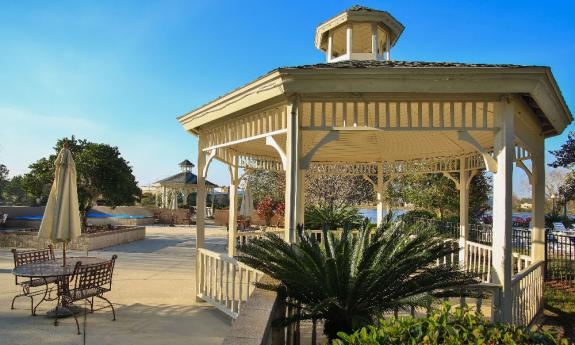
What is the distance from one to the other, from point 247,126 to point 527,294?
4.55 m

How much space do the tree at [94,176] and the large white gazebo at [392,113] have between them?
931 cm

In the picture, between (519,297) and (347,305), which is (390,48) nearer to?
(519,297)

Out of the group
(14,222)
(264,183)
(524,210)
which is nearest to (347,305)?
(14,222)

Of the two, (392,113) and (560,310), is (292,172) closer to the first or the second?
(392,113)

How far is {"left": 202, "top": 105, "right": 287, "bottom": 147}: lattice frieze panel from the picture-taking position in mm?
5254

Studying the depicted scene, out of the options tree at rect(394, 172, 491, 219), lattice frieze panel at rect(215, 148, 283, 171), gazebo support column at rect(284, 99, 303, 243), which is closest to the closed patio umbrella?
lattice frieze panel at rect(215, 148, 283, 171)

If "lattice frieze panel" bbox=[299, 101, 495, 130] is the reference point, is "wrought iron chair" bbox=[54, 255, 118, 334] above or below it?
below

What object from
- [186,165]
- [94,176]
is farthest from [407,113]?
[186,165]

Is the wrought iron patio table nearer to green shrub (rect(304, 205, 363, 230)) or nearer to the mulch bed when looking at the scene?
the mulch bed

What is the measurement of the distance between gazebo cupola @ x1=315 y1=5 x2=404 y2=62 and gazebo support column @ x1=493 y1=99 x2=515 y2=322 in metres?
3.53

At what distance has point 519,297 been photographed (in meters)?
4.83

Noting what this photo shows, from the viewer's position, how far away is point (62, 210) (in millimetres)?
6406

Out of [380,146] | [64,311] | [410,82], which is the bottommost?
[64,311]

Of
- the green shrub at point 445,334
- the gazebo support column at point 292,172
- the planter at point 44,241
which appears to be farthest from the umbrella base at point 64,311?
the planter at point 44,241
